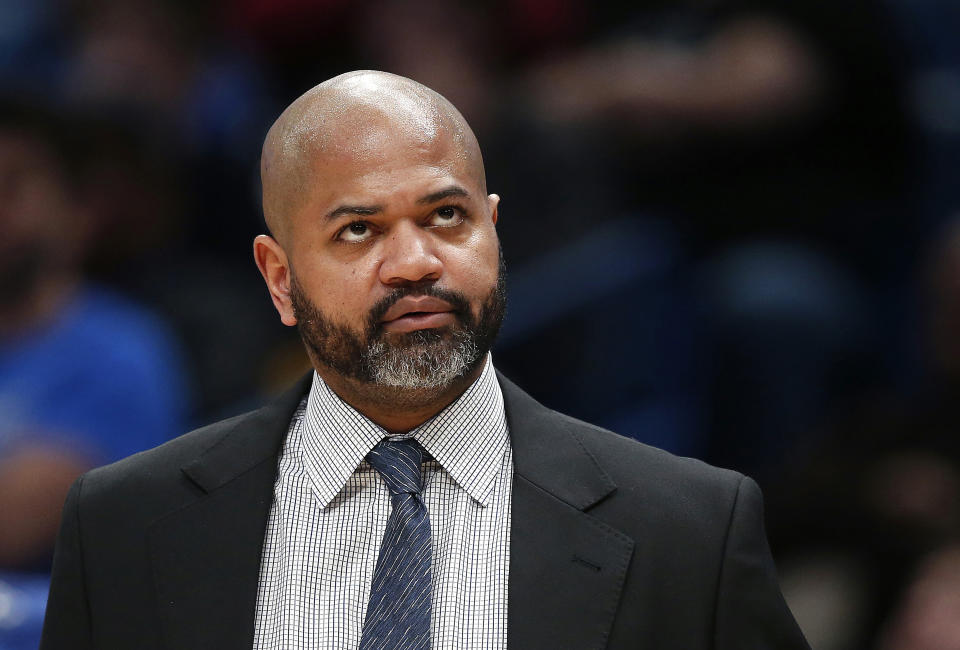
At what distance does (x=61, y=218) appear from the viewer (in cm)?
376

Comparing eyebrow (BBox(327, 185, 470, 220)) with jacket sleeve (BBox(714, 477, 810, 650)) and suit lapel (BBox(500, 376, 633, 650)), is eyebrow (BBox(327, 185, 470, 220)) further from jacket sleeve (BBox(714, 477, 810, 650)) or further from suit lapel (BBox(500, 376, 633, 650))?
jacket sleeve (BBox(714, 477, 810, 650))

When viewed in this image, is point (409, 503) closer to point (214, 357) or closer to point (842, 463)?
point (842, 463)

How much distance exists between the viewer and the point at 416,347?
6.93 feet

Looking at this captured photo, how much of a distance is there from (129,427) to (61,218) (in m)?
0.65

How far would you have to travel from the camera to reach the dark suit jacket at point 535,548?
6.72ft

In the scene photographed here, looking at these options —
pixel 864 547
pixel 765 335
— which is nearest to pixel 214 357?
pixel 765 335

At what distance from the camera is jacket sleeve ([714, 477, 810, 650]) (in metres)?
2.04

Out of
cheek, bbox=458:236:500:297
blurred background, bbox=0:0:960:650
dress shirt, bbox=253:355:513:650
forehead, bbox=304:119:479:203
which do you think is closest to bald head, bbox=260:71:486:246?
forehead, bbox=304:119:479:203

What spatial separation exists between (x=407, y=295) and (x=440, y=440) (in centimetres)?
25

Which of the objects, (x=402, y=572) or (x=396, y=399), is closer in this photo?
(x=402, y=572)

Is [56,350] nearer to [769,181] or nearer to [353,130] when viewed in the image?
[353,130]

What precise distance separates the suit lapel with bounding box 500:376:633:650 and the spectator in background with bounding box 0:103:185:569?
1.45 meters

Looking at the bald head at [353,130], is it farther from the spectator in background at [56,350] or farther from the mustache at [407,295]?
the spectator in background at [56,350]

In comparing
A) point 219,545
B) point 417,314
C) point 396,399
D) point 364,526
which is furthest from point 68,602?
point 417,314
